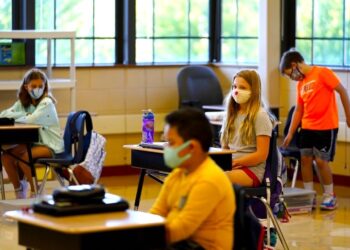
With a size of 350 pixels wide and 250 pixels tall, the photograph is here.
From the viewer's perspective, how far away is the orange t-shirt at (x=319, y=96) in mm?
8273

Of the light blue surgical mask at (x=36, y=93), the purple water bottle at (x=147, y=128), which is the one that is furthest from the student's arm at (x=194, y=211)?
the light blue surgical mask at (x=36, y=93)

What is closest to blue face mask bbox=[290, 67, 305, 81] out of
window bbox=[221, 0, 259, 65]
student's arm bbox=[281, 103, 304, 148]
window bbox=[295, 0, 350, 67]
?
student's arm bbox=[281, 103, 304, 148]

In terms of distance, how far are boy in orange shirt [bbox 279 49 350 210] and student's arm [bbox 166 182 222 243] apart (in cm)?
455

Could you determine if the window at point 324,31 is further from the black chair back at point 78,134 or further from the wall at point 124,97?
the black chair back at point 78,134

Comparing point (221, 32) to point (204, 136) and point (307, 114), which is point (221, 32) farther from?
point (204, 136)

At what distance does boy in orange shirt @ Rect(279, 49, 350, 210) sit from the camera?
827 cm

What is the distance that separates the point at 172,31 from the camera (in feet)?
35.0

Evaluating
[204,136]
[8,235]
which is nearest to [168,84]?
[8,235]

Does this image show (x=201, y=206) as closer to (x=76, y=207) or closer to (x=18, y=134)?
(x=76, y=207)

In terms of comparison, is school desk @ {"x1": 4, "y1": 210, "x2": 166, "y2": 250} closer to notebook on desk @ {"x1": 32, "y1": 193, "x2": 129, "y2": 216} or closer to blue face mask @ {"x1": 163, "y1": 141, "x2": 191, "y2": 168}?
notebook on desk @ {"x1": 32, "y1": 193, "x2": 129, "y2": 216}

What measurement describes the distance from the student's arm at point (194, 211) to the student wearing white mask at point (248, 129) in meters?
2.09

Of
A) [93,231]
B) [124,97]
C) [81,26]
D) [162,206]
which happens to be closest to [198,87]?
[124,97]

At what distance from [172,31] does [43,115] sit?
3.24m

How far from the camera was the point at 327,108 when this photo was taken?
831 centimetres
